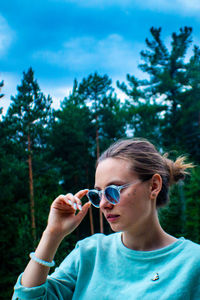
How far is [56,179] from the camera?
1138 cm

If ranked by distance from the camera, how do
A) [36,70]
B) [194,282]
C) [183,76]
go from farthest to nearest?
[183,76]
[36,70]
[194,282]

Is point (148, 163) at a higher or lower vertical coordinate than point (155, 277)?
higher

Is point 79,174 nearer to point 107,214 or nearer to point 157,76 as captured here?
point 157,76

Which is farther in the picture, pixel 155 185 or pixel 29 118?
pixel 29 118

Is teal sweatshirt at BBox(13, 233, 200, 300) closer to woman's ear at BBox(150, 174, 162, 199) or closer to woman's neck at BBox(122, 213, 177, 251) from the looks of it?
woman's neck at BBox(122, 213, 177, 251)

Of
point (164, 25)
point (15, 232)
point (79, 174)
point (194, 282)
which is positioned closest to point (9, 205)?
point (15, 232)

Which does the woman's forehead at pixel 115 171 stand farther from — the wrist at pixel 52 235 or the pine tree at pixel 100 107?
the pine tree at pixel 100 107

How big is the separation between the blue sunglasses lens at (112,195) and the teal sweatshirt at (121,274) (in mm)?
197

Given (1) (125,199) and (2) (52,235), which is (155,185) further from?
(2) (52,235)

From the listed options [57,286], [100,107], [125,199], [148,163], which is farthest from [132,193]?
[100,107]

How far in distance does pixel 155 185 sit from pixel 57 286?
1.62 feet

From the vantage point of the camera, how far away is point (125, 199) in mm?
1073

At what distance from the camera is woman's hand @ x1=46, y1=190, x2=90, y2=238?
113 cm

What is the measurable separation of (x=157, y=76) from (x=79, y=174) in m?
5.16
